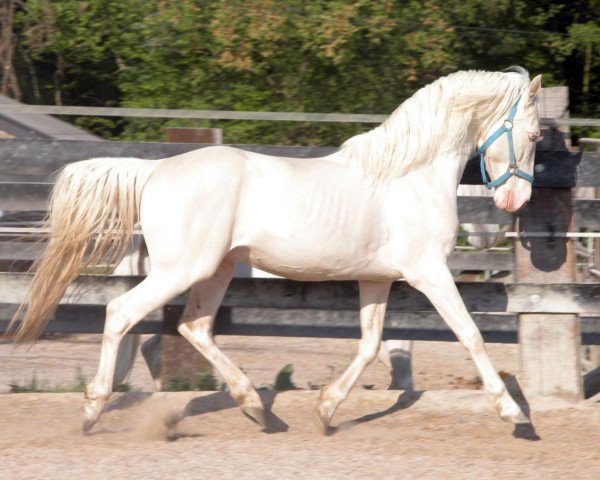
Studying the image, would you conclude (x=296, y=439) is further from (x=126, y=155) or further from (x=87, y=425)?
(x=126, y=155)

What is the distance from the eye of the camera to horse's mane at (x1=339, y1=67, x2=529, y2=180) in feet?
16.3

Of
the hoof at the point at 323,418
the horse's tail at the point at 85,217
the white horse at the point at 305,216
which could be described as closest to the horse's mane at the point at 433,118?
the white horse at the point at 305,216

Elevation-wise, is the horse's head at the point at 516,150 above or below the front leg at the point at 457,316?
above

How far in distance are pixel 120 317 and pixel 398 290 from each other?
5.30 ft

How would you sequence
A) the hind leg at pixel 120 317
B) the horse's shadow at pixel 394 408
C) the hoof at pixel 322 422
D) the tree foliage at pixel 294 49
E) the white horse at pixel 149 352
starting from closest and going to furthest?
the hind leg at pixel 120 317
the hoof at pixel 322 422
the horse's shadow at pixel 394 408
the white horse at pixel 149 352
the tree foliage at pixel 294 49

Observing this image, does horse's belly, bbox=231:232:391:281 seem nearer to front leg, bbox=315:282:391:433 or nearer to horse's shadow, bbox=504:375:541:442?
front leg, bbox=315:282:391:433

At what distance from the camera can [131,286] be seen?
5.45 m

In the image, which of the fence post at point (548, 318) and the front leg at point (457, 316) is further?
the fence post at point (548, 318)

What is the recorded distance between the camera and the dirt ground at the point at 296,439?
4031 mm

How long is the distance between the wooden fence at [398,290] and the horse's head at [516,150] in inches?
16.8

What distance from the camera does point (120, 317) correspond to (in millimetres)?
4664

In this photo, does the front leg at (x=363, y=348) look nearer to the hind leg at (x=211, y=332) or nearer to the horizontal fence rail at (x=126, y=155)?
the hind leg at (x=211, y=332)

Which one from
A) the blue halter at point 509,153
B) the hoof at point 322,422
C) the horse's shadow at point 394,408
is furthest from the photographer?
the horse's shadow at point 394,408

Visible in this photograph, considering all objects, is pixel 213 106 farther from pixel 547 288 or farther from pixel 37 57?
pixel 547 288
